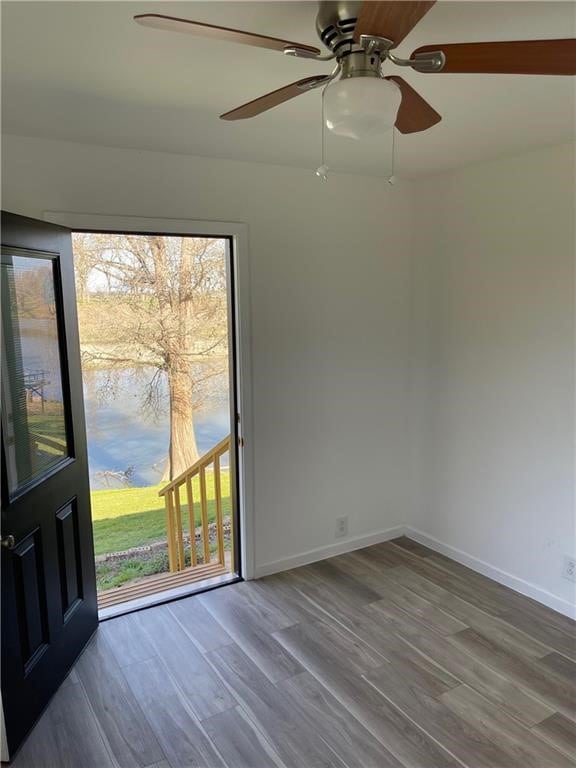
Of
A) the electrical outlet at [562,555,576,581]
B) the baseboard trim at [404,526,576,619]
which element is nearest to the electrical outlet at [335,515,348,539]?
the baseboard trim at [404,526,576,619]

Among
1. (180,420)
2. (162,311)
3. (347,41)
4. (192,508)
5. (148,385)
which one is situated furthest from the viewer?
(180,420)

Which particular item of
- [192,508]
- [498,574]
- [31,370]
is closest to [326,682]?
[498,574]

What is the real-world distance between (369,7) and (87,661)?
279 centimetres

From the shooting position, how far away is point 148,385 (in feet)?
17.2

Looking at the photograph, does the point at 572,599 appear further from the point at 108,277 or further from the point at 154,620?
the point at 108,277

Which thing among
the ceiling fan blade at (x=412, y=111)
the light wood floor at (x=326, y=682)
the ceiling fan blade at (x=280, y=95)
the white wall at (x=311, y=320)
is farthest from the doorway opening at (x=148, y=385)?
the ceiling fan blade at (x=412, y=111)

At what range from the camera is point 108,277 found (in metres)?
4.77

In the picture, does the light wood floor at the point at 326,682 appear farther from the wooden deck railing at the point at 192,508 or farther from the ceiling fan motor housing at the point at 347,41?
the ceiling fan motor housing at the point at 347,41

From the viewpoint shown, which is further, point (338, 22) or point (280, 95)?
point (280, 95)

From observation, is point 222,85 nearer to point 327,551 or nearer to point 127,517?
point 327,551

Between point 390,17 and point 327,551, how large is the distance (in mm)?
3067

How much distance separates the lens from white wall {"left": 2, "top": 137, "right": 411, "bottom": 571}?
9.09 ft

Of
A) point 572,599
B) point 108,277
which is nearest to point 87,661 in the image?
point 572,599

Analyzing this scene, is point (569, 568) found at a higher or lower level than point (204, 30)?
lower
